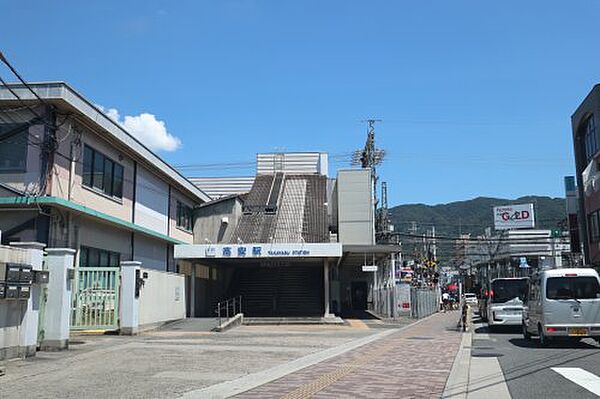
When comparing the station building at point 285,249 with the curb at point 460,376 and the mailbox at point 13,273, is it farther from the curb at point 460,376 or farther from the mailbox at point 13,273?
the mailbox at point 13,273

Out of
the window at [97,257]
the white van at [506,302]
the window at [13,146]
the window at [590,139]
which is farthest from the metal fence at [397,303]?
the window at [13,146]

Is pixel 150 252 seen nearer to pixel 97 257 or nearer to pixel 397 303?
pixel 97 257

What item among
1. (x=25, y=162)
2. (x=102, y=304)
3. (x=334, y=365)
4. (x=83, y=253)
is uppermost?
(x=25, y=162)

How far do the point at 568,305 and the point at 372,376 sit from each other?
306 inches

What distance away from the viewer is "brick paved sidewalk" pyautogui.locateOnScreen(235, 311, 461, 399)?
940cm

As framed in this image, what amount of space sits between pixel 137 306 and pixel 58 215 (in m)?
4.17

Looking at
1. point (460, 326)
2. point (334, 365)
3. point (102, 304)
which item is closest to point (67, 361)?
point (334, 365)

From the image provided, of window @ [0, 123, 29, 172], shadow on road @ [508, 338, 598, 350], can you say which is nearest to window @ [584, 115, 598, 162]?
shadow on road @ [508, 338, 598, 350]

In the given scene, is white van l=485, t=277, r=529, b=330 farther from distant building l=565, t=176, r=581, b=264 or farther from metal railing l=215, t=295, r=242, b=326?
distant building l=565, t=176, r=581, b=264

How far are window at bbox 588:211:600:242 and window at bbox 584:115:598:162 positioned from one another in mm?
4152

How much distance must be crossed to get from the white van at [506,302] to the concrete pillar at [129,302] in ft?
45.7

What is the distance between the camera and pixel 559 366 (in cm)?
1251

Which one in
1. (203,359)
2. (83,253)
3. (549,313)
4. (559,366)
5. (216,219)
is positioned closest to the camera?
(559,366)

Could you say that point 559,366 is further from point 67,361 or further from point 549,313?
point 67,361
